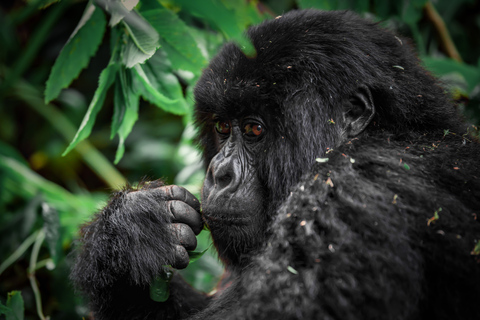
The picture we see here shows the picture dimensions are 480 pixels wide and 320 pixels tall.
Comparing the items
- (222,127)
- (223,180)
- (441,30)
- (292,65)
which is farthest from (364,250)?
(441,30)

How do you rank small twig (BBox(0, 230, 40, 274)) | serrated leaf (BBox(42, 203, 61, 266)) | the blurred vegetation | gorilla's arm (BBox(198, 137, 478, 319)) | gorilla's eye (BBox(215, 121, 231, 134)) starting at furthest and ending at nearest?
small twig (BBox(0, 230, 40, 274)) < serrated leaf (BBox(42, 203, 61, 266)) < gorilla's eye (BBox(215, 121, 231, 134)) < the blurred vegetation < gorilla's arm (BBox(198, 137, 478, 319))

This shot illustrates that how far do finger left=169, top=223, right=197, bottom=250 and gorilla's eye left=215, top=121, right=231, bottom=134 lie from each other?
54 cm

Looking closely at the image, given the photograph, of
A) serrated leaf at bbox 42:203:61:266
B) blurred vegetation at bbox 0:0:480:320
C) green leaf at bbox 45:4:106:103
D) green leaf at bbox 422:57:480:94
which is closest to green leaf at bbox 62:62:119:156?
blurred vegetation at bbox 0:0:480:320

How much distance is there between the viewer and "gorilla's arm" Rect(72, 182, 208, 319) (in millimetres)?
1798

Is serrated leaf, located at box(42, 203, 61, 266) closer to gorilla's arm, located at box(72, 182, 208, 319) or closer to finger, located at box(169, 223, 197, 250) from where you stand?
gorilla's arm, located at box(72, 182, 208, 319)

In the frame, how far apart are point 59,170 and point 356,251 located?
428cm

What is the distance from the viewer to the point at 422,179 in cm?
150

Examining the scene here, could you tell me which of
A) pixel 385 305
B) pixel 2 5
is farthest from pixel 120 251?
pixel 2 5

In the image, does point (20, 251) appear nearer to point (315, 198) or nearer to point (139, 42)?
point (139, 42)

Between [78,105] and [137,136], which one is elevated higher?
[78,105]

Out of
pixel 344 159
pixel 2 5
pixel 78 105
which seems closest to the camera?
pixel 344 159

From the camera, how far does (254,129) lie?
6.34ft

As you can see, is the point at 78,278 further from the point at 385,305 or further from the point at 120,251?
the point at 385,305

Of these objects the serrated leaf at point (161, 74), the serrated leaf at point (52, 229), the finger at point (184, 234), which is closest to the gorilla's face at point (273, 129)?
the finger at point (184, 234)
